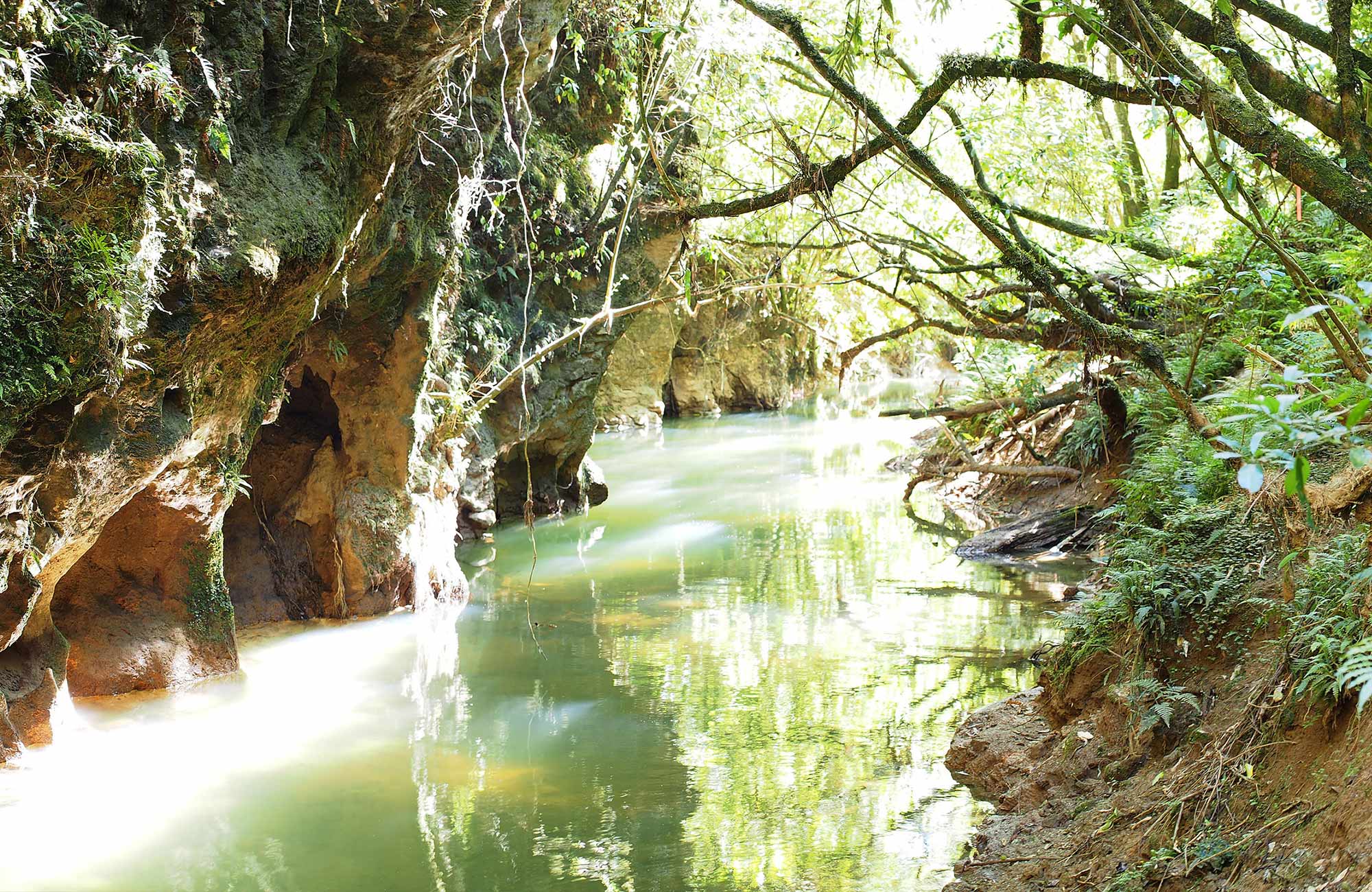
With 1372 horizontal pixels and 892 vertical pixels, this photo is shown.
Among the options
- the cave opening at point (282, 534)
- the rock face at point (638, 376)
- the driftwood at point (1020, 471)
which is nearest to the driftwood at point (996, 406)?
the driftwood at point (1020, 471)

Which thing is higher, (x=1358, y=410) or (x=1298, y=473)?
(x=1358, y=410)

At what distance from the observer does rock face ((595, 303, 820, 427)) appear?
84.3 feet

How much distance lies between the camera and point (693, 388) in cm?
3003

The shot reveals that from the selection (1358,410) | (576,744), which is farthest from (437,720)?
(1358,410)

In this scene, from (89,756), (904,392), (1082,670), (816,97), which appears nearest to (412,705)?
(89,756)

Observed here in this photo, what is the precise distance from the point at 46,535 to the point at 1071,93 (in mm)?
15428

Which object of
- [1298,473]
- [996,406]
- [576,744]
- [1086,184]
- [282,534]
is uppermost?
[1086,184]

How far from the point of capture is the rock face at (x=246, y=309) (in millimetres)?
4855

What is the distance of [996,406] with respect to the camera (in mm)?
10758

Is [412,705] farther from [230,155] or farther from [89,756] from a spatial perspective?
[230,155]

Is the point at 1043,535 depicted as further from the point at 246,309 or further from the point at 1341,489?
the point at 246,309

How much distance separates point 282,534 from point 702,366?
2109cm

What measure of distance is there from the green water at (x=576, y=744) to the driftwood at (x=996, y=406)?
1.62m

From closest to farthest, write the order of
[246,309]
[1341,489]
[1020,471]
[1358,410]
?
[1358,410] < [1341,489] < [246,309] < [1020,471]
